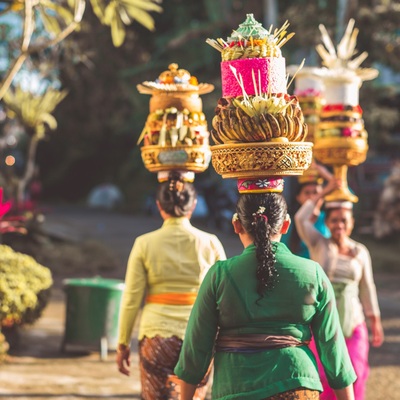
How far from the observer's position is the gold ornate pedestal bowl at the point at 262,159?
3.67m

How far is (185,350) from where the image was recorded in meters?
3.58

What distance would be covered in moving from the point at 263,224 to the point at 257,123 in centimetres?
44

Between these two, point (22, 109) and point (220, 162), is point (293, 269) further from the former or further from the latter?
point (22, 109)

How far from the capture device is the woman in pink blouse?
5.70m

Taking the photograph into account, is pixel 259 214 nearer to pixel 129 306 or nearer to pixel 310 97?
pixel 129 306

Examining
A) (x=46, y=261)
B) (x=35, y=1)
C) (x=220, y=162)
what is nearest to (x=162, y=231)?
A: (x=220, y=162)

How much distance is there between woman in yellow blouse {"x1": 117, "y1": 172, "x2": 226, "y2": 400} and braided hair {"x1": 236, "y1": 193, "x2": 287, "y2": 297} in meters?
1.45

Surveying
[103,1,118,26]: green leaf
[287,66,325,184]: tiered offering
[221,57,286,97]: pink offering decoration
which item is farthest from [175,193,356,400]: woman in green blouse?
[103,1,118,26]: green leaf

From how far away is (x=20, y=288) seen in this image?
825 cm

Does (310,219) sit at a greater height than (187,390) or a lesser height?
greater

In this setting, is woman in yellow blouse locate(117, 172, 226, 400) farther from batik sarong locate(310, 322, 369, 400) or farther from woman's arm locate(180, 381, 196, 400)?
woman's arm locate(180, 381, 196, 400)

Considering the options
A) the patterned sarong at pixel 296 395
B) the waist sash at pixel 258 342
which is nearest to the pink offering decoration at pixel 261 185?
the waist sash at pixel 258 342

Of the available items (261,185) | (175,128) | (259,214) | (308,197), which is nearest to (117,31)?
(175,128)

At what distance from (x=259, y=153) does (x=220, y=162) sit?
0.20 metres
